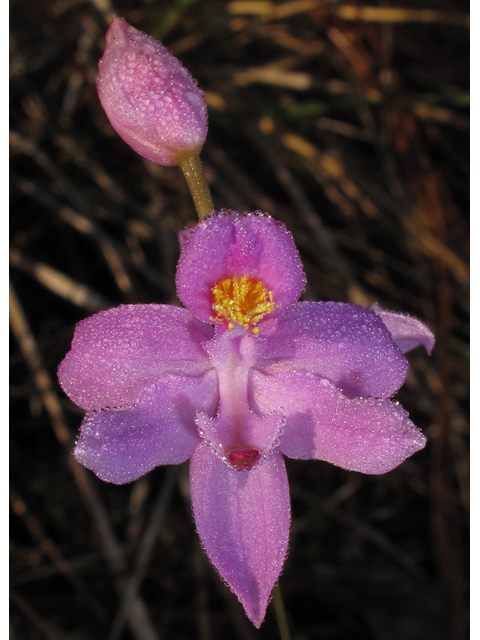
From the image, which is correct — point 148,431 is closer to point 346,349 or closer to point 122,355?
point 122,355

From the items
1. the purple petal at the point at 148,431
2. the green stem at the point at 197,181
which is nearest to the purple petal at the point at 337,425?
the purple petal at the point at 148,431

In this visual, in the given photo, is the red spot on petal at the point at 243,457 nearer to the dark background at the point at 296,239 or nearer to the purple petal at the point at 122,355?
the purple petal at the point at 122,355

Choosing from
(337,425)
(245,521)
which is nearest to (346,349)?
(337,425)

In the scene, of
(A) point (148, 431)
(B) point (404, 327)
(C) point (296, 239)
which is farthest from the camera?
(C) point (296, 239)

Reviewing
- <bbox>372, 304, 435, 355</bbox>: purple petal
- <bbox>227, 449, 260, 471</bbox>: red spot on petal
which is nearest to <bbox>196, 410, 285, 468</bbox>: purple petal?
<bbox>227, 449, 260, 471</bbox>: red spot on petal

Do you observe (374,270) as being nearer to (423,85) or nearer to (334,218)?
(334,218)

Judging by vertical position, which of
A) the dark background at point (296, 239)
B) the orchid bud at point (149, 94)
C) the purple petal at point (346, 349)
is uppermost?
the orchid bud at point (149, 94)
